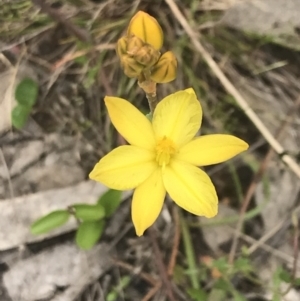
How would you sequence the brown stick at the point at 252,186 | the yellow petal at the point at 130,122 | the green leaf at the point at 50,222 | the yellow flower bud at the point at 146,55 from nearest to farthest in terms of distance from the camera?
the yellow flower bud at the point at 146,55 < the yellow petal at the point at 130,122 < the green leaf at the point at 50,222 < the brown stick at the point at 252,186

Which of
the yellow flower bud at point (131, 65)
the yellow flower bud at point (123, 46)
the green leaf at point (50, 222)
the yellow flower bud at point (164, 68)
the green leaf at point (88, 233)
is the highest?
the yellow flower bud at point (123, 46)

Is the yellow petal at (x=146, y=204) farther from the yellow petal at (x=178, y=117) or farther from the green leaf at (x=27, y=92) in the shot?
the green leaf at (x=27, y=92)

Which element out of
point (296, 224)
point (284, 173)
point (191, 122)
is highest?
point (191, 122)

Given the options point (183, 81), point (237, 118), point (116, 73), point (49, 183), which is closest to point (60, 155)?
point (49, 183)

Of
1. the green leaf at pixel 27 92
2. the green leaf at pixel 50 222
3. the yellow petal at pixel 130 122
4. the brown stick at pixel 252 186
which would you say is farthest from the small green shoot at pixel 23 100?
the brown stick at pixel 252 186

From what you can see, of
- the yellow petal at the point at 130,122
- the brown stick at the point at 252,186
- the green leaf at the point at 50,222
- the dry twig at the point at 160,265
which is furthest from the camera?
the brown stick at the point at 252,186

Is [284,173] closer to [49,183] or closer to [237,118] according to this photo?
[237,118]
